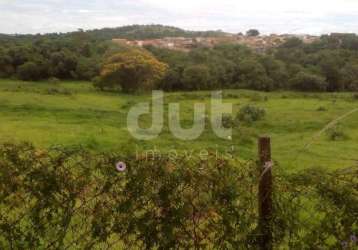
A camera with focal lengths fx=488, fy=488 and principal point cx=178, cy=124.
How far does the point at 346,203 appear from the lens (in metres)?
2.74

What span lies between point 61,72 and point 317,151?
28.1 m

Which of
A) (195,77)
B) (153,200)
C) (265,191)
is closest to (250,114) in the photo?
(195,77)

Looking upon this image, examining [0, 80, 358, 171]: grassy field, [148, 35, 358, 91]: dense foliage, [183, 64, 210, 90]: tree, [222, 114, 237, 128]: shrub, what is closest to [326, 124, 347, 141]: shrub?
[0, 80, 358, 171]: grassy field

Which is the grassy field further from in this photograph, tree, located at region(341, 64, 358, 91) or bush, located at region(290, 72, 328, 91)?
tree, located at region(341, 64, 358, 91)

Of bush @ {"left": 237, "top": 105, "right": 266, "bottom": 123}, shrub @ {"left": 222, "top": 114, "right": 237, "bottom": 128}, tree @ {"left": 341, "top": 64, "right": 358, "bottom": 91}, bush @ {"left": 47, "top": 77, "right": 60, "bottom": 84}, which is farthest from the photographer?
tree @ {"left": 341, "top": 64, "right": 358, "bottom": 91}

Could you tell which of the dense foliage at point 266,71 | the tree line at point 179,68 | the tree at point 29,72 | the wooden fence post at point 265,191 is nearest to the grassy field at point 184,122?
the tree line at point 179,68

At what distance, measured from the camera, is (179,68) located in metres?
37.2

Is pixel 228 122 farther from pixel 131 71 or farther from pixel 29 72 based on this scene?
pixel 29 72

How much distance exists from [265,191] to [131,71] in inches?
1219

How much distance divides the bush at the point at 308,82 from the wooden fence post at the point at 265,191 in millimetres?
34937

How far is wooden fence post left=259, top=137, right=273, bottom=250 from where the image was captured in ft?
9.30

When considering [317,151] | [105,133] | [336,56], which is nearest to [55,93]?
[105,133]

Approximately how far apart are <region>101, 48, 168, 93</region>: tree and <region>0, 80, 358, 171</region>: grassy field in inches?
51.1

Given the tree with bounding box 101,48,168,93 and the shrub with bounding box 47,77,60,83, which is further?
the shrub with bounding box 47,77,60,83
